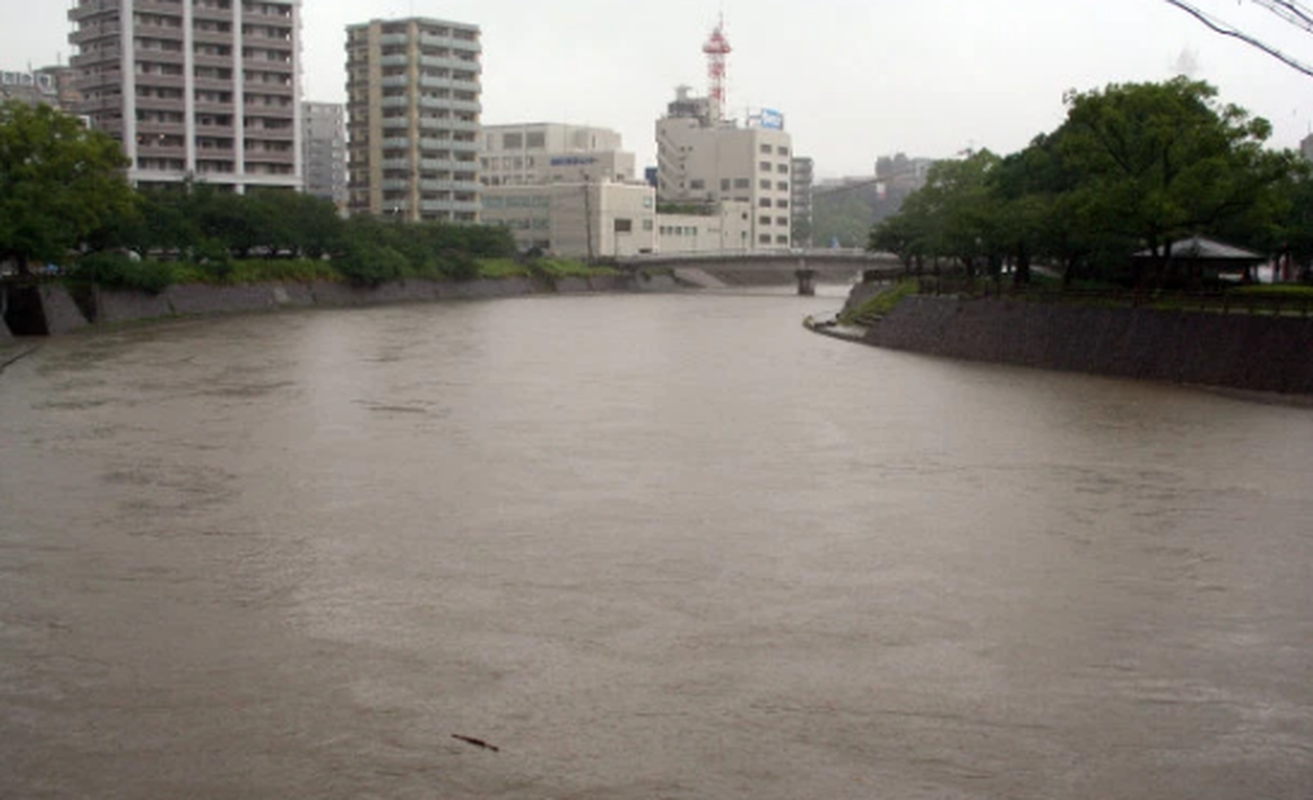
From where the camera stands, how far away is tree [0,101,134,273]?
3419 cm

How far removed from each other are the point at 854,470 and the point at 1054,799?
30.7 ft

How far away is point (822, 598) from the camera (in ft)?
31.4

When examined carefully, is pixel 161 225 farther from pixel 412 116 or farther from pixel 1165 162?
pixel 412 116

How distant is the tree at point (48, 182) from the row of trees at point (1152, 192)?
23.0 meters

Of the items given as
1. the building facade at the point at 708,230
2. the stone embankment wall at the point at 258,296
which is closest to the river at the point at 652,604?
the stone embankment wall at the point at 258,296

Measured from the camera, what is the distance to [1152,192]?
24.8 m

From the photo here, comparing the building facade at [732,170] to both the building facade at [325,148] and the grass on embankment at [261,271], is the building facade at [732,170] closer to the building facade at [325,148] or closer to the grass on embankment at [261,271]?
the building facade at [325,148]

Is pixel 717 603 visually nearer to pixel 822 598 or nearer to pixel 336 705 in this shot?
pixel 822 598

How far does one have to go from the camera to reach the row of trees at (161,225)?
3488 centimetres

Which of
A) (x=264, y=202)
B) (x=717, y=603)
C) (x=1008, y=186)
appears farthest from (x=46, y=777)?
(x=264, y=202)

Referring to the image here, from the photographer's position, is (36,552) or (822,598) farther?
(36,552)

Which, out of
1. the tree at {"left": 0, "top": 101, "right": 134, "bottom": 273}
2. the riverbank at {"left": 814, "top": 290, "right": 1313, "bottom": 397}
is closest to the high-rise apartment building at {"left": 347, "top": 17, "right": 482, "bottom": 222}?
the tree at {"left": 0, "top": 101, "right": 134, "bottom": 273}

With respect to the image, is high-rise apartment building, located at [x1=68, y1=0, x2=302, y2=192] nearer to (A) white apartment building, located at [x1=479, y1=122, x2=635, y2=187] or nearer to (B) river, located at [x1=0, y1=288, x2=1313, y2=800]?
(A) white apartment building, located at [x1=479, y1=122, x2=635, y2=187]

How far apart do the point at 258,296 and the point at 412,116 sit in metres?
32.7
